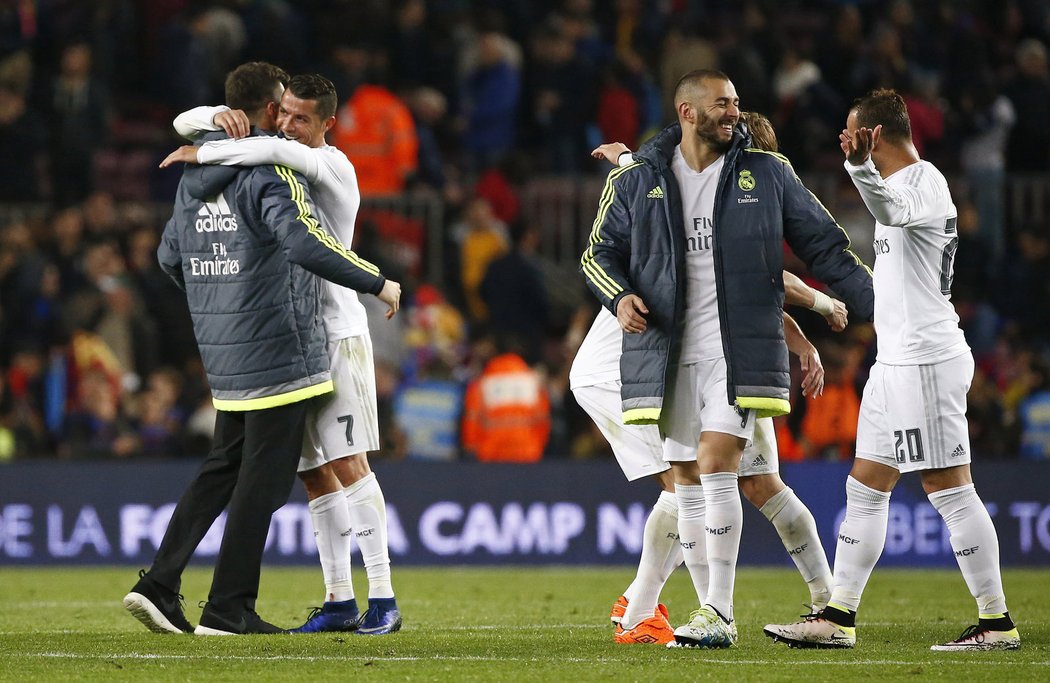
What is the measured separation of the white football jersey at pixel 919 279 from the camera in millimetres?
7031

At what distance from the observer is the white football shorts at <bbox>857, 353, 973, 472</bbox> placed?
6961 millimetres

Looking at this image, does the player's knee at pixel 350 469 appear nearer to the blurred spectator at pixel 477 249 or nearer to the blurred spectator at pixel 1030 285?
the blurred spectator at pixel 477 249

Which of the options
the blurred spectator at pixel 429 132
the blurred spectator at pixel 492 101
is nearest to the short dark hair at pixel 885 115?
the blurred spectator at pixel 429 132

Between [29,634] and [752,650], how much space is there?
3.28m

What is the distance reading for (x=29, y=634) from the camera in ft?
25.3

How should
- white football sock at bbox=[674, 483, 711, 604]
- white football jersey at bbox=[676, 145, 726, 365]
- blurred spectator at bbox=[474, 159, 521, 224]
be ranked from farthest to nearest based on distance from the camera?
blurred spectator at bbox=[474, 159, 521, 224] < white football sock at bbox=[674, 483, 711, 604] < white football jersey at bbox=[676, 145, 726, 365]

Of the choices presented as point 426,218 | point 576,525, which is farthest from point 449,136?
point 576,525

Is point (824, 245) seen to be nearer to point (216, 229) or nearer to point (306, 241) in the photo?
point (306, 241)

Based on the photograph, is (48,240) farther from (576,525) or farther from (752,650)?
(752,650)

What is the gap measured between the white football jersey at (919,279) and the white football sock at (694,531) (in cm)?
99

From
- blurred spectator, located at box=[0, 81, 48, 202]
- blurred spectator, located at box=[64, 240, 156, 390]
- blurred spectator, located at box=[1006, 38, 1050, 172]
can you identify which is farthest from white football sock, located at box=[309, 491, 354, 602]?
blurred spectator, located at box=[1006, 38, 1050, 172]

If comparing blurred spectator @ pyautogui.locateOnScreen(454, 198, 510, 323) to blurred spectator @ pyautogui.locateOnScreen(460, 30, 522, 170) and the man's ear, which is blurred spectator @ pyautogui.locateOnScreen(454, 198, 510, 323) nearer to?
blurred spectator @ pyautogui.locateOnScreen(460, 30, 522, 170)

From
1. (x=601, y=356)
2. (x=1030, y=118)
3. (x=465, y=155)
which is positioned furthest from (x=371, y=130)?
(x=601, y=356)

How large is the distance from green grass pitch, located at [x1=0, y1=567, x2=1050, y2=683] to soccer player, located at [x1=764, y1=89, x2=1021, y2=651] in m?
0.22
